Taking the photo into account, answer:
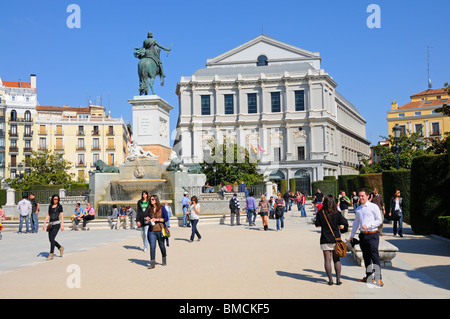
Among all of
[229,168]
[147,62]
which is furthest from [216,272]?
[229,168]

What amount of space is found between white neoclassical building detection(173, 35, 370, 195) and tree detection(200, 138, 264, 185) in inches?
761

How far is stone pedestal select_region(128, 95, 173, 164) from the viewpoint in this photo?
21.0m

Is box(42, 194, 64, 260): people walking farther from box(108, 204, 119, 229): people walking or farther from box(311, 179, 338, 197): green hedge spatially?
box(311, 179, 338, 197): green hedge

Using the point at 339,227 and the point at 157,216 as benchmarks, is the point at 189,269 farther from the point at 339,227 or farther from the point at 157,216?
the point at 339,227

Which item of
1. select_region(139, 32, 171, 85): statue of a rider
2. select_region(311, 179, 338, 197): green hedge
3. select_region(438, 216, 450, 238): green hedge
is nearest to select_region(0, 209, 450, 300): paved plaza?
select_region(438, 216, 450, 238): green hedge

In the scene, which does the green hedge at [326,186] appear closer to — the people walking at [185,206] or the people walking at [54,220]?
the people walking at [185,206]

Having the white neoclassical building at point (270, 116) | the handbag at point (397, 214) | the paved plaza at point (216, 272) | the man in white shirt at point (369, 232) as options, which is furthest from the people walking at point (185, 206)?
the white neoclassical building at point (270, 116)

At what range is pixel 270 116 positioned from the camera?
78.8 m

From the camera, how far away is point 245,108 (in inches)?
3118

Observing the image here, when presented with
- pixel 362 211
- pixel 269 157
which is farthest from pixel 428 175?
pixel 269 157

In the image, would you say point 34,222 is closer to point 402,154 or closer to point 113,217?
point 113,217

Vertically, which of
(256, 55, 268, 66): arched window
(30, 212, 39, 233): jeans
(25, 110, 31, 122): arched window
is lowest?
(30, 212, 39, 233): jeans

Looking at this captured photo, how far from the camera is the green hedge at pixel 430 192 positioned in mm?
15203
